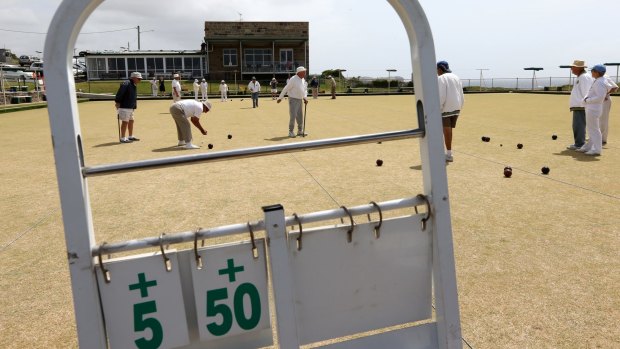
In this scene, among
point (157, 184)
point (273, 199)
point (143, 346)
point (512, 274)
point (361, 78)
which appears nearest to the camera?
point (143, 346)

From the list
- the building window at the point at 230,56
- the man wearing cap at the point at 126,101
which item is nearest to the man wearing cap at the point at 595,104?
the man wearing cap at the point at 126,101

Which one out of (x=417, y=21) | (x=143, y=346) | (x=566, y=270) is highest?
(x=417, y=21)

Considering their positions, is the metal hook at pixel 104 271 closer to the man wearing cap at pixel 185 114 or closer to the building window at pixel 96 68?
the man wearing cap at pixel 185 114

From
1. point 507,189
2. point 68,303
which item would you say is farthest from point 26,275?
point 507,189

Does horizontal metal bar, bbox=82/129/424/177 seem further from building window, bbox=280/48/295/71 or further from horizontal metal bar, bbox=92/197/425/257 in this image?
building window, bbox=280/48/295/71

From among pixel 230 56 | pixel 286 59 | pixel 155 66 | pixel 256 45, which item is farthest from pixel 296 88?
pixel 155 66

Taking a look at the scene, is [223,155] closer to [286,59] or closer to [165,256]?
[165,256]

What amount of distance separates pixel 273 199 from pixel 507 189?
334 centimetres

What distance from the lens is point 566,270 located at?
3.84m

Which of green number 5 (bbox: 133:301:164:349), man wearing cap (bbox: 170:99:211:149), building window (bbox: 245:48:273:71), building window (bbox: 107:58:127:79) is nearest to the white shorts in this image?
man wearing cap (bbox: 170:99:211:149)

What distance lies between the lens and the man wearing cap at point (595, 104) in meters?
8.61

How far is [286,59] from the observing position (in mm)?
58156

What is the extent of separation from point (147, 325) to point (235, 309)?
349mm

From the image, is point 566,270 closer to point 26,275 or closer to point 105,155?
point 26,275
